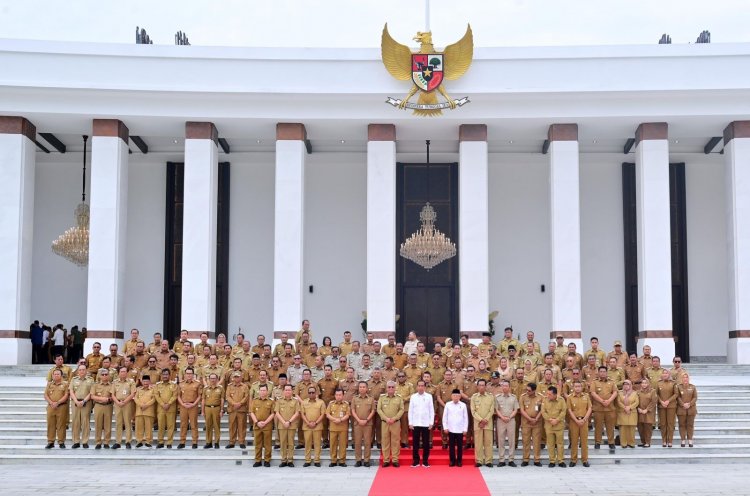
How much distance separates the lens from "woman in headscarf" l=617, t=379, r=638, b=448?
15.6 meters

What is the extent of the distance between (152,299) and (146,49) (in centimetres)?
742

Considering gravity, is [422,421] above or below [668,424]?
above

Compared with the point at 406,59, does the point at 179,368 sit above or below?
below

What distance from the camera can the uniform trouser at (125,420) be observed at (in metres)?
16.0

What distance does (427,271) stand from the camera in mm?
26531

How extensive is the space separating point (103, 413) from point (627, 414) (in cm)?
841

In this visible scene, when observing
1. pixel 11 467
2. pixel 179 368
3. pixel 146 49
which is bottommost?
pixel 11 467

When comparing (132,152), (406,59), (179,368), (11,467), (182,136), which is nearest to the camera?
(11,467)

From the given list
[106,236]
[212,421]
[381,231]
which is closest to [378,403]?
[212,421]

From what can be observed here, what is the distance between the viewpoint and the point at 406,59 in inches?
866

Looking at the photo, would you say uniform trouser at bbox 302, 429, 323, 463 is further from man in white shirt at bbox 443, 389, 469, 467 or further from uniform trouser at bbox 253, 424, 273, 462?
man in white shirt at bbox 443, 389, 469, 467

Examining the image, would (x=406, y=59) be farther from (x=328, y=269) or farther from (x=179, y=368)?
(x=179, y=368)

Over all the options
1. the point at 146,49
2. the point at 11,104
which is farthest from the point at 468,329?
the point at 11,104

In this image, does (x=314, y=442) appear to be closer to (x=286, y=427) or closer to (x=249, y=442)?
(x=286, y=427)
